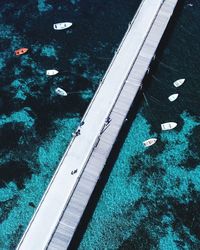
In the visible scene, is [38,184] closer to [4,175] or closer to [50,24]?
[4,175]

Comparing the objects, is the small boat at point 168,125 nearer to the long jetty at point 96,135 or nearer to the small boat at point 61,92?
the long jetty at point 96,135

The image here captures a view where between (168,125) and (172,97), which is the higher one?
(172,97)

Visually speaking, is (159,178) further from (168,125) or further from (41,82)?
(41,82)

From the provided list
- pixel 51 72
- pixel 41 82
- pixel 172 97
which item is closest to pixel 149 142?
pixel 172 97

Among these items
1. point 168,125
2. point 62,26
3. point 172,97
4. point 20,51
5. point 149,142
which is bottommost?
point 149,142

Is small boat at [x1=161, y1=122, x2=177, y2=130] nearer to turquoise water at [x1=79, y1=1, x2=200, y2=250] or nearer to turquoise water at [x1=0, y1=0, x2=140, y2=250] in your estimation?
turquoise water at [x1=79, y1=1, x2=200, y2=250]

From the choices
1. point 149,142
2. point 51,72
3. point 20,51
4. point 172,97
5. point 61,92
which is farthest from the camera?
point 20,51
